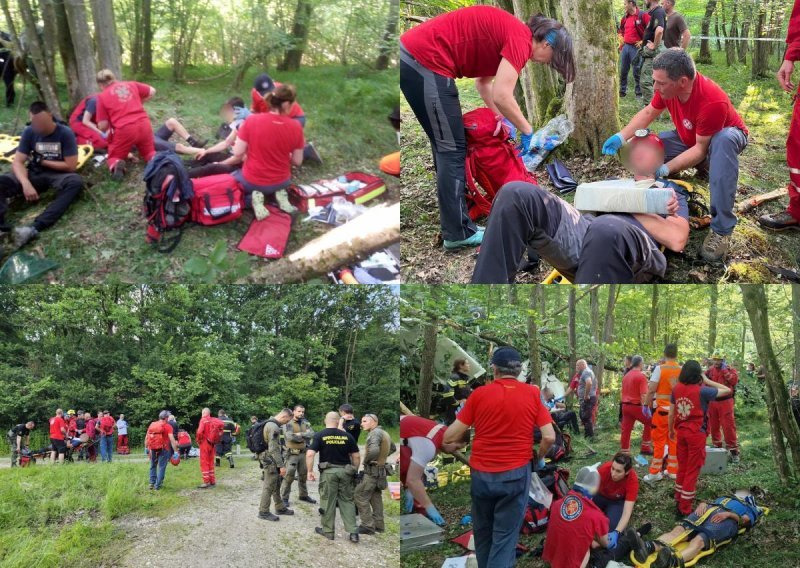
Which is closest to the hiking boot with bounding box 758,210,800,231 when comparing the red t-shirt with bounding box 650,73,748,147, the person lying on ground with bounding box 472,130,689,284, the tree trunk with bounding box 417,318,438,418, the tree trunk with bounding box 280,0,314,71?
the red t-shirt with bounding box 650,73,748,147

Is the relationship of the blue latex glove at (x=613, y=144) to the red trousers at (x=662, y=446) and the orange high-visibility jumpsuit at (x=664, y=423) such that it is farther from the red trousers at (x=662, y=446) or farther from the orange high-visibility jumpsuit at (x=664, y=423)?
the red trousers at (x=662, y=446)

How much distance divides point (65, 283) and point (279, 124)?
1.83 m

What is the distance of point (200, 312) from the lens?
348cm

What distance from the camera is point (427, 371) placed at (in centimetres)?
371

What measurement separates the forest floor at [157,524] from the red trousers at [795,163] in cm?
338


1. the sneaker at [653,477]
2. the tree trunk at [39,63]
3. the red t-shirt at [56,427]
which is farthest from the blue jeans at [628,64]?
the red t-shirt at [56,427]

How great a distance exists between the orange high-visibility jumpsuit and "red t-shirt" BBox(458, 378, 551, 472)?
1.36m

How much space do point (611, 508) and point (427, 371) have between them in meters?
1.47

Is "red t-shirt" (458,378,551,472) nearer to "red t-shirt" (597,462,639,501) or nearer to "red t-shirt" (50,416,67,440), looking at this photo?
"red t-shirt" (597,462,639,501)

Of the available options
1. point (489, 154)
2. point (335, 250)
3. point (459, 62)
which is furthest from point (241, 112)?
point (489, 154)

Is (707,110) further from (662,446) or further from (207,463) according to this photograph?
(207,463)

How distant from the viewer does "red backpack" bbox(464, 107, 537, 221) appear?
11.7 ft

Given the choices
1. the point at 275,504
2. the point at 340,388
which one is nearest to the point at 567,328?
the point at 340,388

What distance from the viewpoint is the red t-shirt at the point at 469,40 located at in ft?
10.8
